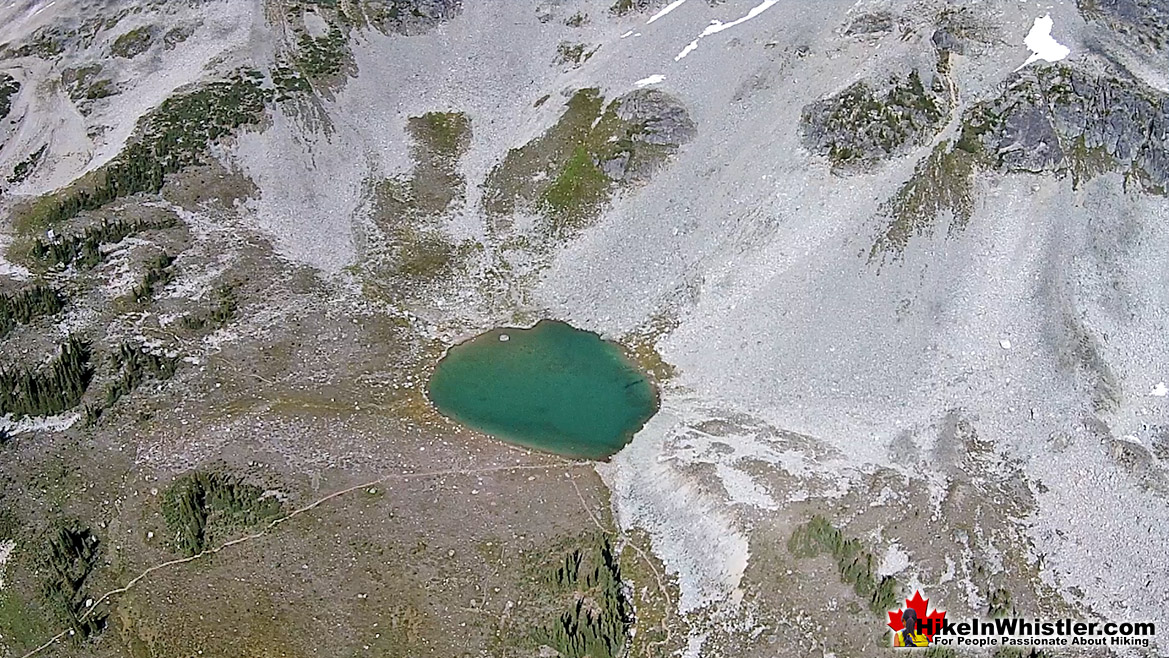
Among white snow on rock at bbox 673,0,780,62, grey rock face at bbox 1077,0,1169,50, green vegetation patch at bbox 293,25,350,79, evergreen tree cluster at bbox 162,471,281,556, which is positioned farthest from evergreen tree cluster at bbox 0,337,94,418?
grey rock face at bbox 1077,0,1169,50

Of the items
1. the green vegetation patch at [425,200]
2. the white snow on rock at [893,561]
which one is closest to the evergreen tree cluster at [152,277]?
the green vegetation patch at [425,200]

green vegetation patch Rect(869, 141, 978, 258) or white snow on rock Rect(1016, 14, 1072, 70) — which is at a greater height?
white snow on rock Rect(1016, 14, 1072, 70)

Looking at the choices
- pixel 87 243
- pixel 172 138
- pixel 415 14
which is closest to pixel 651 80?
pixel 415 14

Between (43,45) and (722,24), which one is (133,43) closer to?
(43,45)

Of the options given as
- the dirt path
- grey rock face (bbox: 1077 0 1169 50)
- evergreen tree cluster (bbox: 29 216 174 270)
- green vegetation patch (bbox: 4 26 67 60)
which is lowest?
the dirt path

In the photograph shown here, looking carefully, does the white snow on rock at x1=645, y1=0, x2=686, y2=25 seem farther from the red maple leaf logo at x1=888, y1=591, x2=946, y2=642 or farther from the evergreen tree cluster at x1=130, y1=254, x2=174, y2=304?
the red maple leaf logo at x1=888, y1=591, x2=946, y2=642

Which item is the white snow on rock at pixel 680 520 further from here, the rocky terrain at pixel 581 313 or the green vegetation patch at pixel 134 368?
the green vegetation patch at pixel 134 368
